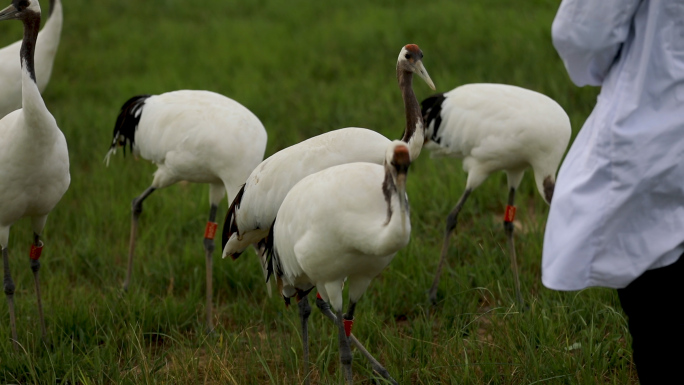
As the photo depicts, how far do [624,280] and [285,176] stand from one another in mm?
2068

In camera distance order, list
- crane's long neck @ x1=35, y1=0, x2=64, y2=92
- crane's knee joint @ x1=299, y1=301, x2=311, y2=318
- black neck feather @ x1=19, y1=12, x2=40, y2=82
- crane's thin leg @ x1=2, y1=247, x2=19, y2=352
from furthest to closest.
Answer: crane's long neck @ x1=35, y1=0, x2=64, y2=92 < crane's thin leg @ x1=2, y1=247, x2=19, y2=352 < crane's knee joint @ x1=299, y1=301, x2=311, y2=318 < black neck feather @ x1=19, y1=12, x2=40, y2=82

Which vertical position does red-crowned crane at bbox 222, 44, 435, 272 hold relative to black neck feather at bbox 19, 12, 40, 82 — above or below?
below

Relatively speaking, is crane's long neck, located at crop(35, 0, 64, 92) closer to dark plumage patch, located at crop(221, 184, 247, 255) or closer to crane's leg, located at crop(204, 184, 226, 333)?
crane's leg, located at crop(204, 184, 226, 333)

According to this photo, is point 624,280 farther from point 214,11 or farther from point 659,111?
point 214,11

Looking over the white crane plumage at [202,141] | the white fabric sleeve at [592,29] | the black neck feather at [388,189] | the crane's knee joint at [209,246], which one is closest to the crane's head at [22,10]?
the white crane plumage at [202,141]

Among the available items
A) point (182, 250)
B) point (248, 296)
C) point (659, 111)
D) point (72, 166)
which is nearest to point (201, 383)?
point (248, 296)

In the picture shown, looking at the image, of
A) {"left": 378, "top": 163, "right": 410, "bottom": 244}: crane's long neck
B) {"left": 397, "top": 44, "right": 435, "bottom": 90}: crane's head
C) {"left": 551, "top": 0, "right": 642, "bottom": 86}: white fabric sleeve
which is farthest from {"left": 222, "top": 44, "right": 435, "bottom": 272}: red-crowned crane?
{"left": 551, "top": 0, "right": 642, "bottom": 86}: white fabric sleeve

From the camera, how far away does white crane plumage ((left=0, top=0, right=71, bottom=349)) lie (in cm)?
402

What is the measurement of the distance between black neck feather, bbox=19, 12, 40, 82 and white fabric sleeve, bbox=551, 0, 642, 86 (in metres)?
2.74

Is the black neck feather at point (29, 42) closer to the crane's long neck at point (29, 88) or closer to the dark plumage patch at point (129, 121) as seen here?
the crane's long neck at point (29, 88)

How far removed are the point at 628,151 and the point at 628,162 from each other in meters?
0.03

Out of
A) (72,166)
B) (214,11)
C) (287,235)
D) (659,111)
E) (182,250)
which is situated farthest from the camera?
(214,11)

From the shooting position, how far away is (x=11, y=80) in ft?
18.7

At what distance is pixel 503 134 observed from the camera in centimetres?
480
